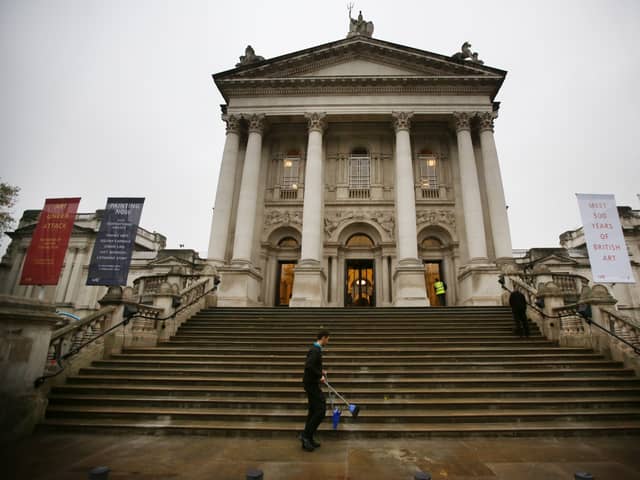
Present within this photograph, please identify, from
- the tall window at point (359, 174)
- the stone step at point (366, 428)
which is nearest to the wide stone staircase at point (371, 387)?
the stone step at point (366, 428)

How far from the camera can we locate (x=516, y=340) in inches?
369

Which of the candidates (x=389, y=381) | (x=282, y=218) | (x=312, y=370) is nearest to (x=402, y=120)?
(x=282, y=218)

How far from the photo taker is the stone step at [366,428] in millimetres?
5309

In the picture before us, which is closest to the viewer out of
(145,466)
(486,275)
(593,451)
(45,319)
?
(145,466)

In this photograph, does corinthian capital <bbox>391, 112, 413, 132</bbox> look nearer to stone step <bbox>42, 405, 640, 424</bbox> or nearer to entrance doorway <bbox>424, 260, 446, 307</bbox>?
entrance doorway <bbox>424, 260, 446, 307</bbox>

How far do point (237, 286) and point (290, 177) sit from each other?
8194 mm

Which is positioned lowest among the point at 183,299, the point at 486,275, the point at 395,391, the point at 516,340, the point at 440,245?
the point at 395,391

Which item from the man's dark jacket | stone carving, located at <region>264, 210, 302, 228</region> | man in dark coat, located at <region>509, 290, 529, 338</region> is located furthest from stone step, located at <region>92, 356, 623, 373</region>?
stone carving, located at <region>264, 210, 302, 228</region>

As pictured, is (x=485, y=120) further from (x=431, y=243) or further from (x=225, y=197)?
(x=225, y=197)

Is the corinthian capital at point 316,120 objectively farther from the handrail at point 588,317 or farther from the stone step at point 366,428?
the stone step at point 366,428

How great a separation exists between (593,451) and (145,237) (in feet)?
121

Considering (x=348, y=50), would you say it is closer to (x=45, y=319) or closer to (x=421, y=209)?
(x=421, y=209)

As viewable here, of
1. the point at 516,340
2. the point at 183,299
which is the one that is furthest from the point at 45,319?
the point at 516,340

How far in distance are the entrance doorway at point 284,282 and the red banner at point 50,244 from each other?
419 inches
